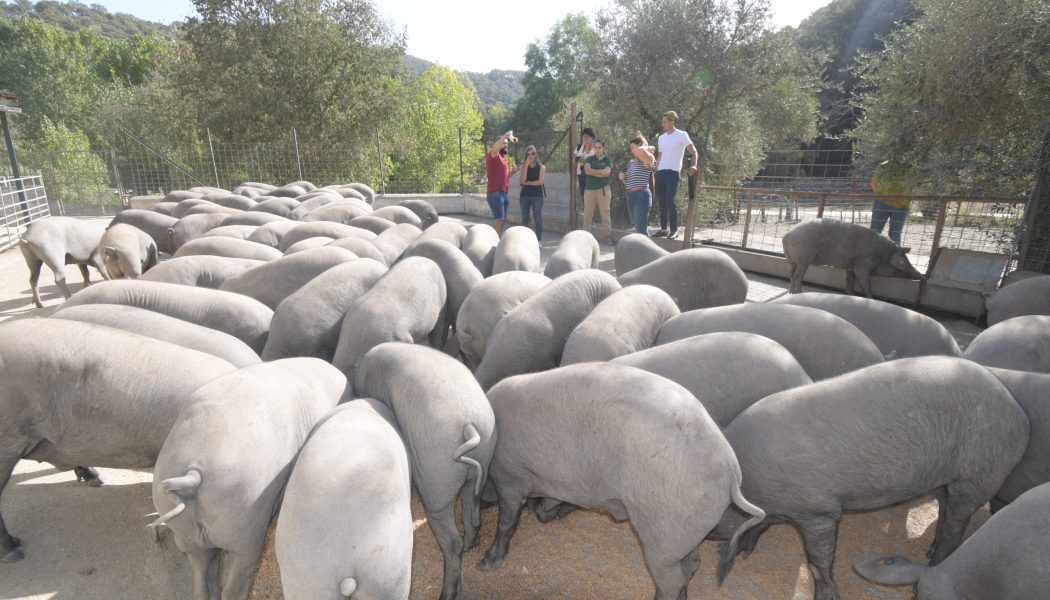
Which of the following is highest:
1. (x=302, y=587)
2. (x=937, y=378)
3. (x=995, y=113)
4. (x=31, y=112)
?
(x=31, y=112)

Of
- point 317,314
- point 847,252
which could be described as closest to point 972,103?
point 847,252

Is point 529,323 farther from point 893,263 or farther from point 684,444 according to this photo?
point 893,263

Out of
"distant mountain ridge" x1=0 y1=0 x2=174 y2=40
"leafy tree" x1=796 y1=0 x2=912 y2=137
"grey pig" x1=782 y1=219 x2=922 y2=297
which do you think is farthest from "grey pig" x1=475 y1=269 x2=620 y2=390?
"distant mountain ridge" x1=0 y1=0 x2=174 y2=40

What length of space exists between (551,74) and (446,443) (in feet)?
178

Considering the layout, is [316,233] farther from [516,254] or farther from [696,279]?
[696,279]

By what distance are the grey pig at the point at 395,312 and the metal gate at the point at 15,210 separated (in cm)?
1228

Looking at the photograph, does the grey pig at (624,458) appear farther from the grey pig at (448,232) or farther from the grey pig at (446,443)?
the grey pig at (448,232)

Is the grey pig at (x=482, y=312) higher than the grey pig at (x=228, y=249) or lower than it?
lower

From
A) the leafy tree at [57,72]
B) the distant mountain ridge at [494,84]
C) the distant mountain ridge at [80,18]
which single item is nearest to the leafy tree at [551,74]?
the leafy tree at [57,72]

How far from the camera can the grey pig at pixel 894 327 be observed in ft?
13.7

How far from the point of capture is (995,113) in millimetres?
6359

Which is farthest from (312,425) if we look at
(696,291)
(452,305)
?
(696,291)

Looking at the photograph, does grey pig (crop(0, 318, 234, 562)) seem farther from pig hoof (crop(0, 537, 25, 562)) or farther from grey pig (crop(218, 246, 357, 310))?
grey pig (crop(218, 246, 357, 310))

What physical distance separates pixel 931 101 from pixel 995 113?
25.6 inches
